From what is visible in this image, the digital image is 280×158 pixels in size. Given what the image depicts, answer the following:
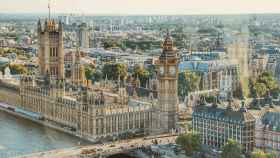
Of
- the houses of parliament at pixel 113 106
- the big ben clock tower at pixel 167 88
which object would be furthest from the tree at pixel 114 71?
the big ben clock tower at pixel 167 88

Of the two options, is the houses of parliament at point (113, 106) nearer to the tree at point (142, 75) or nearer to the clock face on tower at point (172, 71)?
the clock face on tower at point (172, 71)

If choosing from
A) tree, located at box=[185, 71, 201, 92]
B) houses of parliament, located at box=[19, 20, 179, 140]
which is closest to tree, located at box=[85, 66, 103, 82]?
tree, located at box=[185, 71, 201, 92]

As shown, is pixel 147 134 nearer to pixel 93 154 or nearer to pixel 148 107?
pixel 148 107

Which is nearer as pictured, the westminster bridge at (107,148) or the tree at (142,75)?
the westminster bridge at (107,148)

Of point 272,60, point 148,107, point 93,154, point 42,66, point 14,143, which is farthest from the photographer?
point 272,60

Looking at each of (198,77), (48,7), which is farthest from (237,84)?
(48,7)

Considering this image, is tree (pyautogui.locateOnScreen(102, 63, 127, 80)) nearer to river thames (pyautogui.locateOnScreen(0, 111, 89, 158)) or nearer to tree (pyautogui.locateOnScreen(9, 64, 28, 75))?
tree (pyautogui.locateOnScreen(9, 64, 28, 75))

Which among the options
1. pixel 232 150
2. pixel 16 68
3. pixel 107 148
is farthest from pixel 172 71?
pixel 16 68
